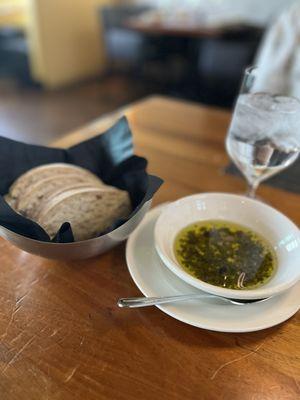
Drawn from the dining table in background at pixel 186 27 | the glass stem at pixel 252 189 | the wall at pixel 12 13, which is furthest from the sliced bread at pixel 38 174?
the wall at pixel 12 13

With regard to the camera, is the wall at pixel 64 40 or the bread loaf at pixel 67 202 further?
the wall at pixel 64 40

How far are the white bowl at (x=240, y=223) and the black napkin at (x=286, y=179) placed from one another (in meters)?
0.22

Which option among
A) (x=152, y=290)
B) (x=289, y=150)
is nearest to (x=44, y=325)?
(x=152, y=290)

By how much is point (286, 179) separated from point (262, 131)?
224 millimetres

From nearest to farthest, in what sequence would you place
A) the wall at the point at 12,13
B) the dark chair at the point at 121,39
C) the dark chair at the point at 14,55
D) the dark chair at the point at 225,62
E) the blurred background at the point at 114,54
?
the dark chair at the point at 225,62, the blurred background at the point at 114,54, the dark chair at the point at 121,39, the dark chair at the point at 14,55, the wall at the point at 12,13

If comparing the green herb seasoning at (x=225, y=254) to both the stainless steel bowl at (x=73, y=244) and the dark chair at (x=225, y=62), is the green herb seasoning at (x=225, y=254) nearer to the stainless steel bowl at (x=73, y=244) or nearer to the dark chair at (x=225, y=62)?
the stainless steel bowl at (x=73, y=244)

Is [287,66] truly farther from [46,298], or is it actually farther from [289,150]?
[46,298]

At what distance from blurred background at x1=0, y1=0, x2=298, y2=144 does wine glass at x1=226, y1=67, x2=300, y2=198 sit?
200 centimetres

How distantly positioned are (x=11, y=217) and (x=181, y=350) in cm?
27

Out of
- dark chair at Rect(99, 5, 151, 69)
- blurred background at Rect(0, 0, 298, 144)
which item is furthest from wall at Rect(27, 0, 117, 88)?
dark chair at Rect(99, 5, 151, 69)

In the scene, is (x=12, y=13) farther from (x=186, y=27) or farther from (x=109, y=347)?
(x=109, y=347)

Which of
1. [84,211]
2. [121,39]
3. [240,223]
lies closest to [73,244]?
[84,211]

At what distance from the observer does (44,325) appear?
452mm

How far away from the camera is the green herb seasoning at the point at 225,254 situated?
488 millimetres
